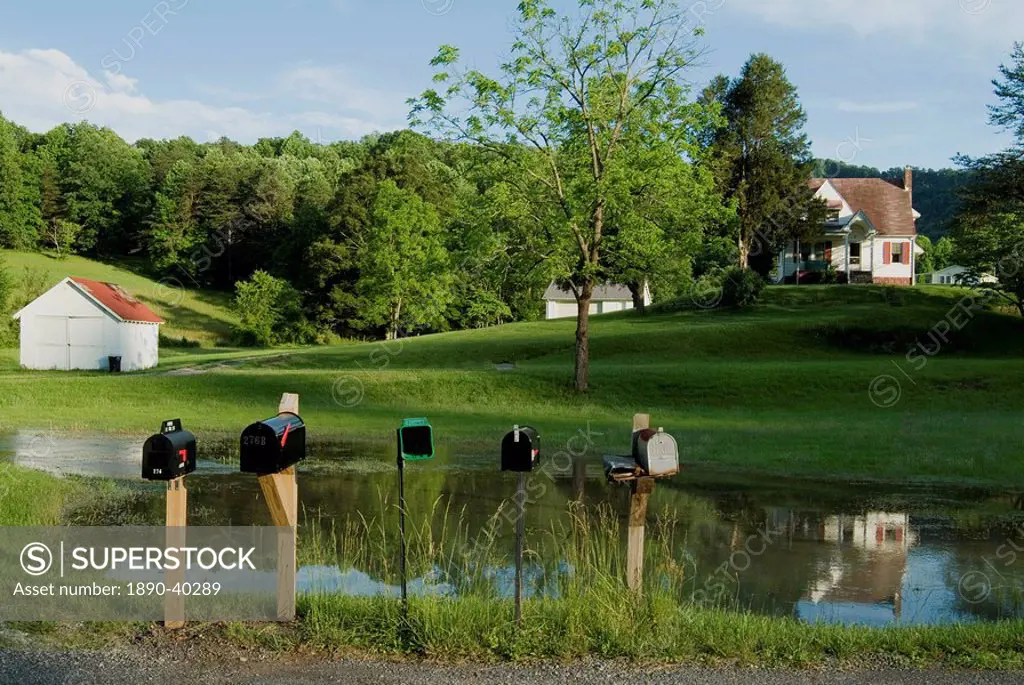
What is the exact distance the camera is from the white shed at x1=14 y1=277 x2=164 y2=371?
48.5 m

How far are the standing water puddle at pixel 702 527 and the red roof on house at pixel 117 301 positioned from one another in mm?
28890

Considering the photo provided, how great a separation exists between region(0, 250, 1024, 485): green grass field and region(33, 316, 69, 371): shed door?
4.86m

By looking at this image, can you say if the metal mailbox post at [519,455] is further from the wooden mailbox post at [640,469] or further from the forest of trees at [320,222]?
the forest of trees at [320,222]

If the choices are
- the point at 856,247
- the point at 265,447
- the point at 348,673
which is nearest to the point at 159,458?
the point at 265,447

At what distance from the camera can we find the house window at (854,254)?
7112 cm

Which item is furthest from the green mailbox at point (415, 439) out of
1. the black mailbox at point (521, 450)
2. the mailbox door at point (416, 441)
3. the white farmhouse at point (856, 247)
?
the white farmhouse at point (856, 247)

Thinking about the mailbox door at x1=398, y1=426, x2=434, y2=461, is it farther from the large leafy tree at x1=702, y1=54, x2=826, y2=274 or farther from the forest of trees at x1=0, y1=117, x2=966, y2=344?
the large leafy tree at x1=702, y1=54, x2=826, y2=274

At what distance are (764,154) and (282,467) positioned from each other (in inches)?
2333

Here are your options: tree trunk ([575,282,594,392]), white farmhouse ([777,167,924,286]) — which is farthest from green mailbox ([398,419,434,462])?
white farmhouse ([777,167,924,286])

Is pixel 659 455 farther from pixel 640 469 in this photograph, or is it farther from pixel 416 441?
pixel 416 441

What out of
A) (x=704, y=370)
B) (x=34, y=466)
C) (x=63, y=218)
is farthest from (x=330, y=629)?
(x=63, y=218)

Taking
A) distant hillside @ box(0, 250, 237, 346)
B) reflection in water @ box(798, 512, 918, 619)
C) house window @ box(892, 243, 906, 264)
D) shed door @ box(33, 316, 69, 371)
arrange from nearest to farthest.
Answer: reflection in water @ box(798, 512, 918, 619), shed door @ box(33, 316, 69, 371), house window @ box(892, 243, 906, 264), distant hillside @ box(0, 250, 237, 346)

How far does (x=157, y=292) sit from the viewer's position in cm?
9412

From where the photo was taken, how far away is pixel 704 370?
1379 inches
